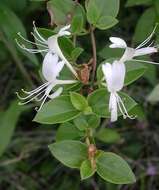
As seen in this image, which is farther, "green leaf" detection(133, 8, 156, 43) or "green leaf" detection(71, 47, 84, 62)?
"green leaf" detection(133, 8, 156, 43)

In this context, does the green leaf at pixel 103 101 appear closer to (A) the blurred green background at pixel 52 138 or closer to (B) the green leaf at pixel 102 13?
(B) the green leaf at pixel 102 13

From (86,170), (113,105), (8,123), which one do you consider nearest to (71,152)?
(86,170)

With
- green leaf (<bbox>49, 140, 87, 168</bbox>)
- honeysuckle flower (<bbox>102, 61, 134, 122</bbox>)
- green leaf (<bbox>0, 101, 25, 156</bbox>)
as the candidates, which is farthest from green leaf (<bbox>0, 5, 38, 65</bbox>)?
honeysuckle flower (<bbox>102, 61, 134, 122</bbox>)

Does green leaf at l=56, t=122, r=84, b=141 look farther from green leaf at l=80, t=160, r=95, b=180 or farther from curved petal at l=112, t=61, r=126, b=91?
curved petal at l=112, t=61, r=126, b=91

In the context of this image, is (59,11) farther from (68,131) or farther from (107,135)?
(107,135)

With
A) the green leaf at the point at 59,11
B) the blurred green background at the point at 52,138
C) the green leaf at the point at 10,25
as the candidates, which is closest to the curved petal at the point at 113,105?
the green leaf at the point at 59,11
